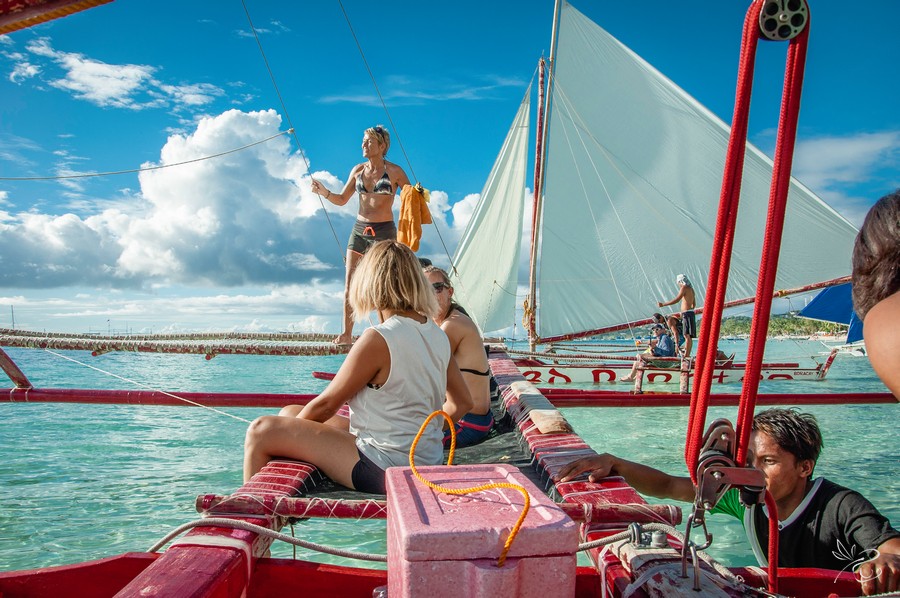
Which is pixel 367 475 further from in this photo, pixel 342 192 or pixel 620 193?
pixel 620 193

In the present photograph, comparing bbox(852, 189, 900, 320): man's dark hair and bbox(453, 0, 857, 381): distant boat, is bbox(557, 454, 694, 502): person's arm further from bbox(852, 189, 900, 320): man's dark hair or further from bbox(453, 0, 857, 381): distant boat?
bbox(453, 0, 857, 381): distant boat

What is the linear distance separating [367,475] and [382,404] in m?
0.30

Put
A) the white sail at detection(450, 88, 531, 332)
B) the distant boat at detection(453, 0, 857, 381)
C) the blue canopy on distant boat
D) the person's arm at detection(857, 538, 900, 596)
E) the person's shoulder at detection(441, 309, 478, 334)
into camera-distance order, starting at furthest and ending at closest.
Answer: the blue canopy on distant boat < the white sail at detection(450, 88, 531, 332) < the distant boat at detection(453, 0, 857, 381) < the person's shoulder at detection(441, 309, 478, 334) < the person's arm at detection(857, 538, 900, 596)

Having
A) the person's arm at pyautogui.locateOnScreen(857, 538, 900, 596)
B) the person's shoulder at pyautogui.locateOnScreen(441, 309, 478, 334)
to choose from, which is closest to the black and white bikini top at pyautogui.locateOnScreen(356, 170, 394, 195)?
the person's shoulder at pyautogui.locateOnScreen(441, 309, 478, 334)

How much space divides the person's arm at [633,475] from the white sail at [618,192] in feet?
46.0

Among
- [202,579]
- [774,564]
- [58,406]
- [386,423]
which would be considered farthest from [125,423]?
[774,564]

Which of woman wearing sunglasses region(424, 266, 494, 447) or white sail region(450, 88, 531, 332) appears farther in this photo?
white sail region(450, 88, 531, 332)

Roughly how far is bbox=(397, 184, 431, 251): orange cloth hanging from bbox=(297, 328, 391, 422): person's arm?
164 inches

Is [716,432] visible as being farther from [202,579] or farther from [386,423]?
[386,423]

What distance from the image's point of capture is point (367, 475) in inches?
103

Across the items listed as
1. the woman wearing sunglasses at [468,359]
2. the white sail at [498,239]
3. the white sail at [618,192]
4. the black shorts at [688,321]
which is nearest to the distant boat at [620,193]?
the white sail at [618,192]

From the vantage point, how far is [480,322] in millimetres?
19500

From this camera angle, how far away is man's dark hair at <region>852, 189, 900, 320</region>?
122cm

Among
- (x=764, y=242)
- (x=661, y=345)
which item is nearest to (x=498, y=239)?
(x=661, y=345)
